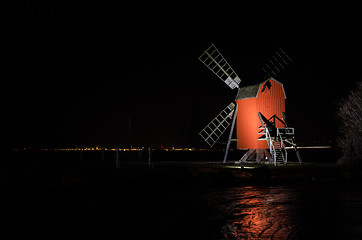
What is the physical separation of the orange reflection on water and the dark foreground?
0.02m

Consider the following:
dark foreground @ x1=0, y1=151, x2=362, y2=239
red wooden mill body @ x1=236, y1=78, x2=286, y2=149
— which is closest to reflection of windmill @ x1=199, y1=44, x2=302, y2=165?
red wooden mill body @ x1=236, y1=78, x2=286, y2=149

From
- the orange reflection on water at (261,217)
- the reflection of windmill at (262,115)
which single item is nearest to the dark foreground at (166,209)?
the orange reflection on water at (261,217)

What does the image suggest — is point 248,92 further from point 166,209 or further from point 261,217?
point 261,217

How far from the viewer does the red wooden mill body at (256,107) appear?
35156 mm

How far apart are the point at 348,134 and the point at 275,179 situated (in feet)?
48.8

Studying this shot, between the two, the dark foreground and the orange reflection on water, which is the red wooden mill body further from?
the orange reflection on water

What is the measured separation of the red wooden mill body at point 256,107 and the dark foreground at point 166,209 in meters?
13.0

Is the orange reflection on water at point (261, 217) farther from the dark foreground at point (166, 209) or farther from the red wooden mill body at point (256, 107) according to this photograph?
the red wooden mill body at point (256, 107)

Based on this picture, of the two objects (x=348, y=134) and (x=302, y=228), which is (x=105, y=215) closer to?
(x=302, y=228)

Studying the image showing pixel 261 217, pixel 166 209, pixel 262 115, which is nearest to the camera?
pixel 261 217

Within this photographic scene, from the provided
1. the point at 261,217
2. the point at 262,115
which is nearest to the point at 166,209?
the point at 261,217

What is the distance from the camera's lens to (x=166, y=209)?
12.6 metres

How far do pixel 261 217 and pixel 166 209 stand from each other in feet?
9.33

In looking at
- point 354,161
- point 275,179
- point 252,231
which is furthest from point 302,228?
point 354,161
